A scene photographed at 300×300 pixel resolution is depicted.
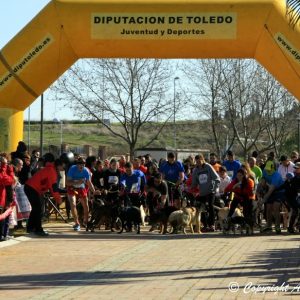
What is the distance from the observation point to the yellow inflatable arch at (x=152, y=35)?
1667 centimetres

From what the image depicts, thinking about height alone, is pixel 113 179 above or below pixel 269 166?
below

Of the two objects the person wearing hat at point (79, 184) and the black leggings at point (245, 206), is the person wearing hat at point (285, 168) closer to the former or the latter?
the black leggings at point (245, 206)

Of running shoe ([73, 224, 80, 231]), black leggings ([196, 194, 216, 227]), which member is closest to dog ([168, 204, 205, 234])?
black leggings ([196, 194, 216, 227])

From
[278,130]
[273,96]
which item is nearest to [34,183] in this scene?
[273,96]

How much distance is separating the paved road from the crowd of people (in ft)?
3.59

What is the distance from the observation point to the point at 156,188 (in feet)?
58.5

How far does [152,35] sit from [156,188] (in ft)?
Answer: 11.5

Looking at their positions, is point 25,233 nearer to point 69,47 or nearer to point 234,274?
point 69,47

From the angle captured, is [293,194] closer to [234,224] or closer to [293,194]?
[293,194]

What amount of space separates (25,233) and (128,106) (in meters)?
17.9

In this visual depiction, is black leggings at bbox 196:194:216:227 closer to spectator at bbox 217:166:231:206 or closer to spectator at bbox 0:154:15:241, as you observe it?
spectator at bbox 217:166:231:206

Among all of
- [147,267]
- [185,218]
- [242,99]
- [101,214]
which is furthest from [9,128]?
[242,99]

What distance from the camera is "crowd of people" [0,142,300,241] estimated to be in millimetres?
16359

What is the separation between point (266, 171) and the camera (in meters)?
18.2
